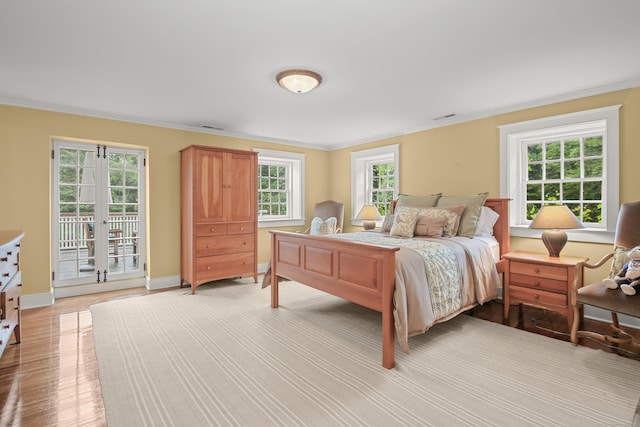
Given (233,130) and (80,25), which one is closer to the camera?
(80,25)

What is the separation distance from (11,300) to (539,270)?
4469 millimetres

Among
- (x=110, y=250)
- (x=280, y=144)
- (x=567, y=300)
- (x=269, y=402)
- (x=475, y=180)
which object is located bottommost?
(x=269, y=402)

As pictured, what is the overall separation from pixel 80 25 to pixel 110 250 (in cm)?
319

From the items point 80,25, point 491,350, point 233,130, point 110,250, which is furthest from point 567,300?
point 110,250

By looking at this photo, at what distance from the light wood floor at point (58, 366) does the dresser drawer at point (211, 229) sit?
4.85 ft

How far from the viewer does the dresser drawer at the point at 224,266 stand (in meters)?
4.27

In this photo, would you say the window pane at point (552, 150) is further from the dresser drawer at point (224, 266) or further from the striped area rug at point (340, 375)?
the dresser drawer at point (224, 266)

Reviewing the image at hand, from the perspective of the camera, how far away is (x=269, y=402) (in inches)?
73.7

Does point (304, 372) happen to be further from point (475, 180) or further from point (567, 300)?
point (475, 180)

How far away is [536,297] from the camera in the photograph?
303 cm

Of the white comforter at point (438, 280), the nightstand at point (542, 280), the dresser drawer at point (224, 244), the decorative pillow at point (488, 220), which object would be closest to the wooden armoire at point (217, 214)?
the dresser drawer at point (224, 244)

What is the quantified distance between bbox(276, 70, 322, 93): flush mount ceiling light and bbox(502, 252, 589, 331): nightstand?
260cm

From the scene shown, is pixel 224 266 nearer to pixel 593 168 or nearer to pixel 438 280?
pixel 438 280

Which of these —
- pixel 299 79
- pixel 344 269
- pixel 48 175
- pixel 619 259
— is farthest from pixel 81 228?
pixel 619 259
